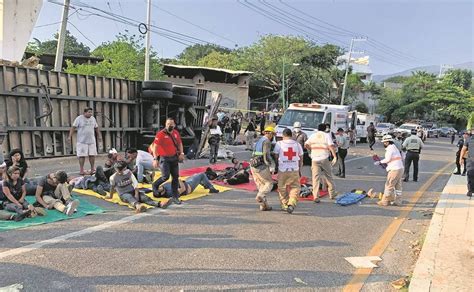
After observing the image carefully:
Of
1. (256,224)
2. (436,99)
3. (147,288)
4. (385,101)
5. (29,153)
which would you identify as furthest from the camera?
(385,101)

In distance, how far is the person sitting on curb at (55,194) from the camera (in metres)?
7.50

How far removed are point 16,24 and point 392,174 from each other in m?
14.8

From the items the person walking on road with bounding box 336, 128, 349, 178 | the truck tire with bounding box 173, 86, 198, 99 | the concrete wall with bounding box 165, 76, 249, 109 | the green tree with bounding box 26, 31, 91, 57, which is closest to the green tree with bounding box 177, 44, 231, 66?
the green tree with bounding box 26, 31, 91, 57

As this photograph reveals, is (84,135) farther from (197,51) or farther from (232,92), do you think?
(197,51)

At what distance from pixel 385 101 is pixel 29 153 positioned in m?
65.9

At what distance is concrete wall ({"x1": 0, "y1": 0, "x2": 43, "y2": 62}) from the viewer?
1658 centimetres

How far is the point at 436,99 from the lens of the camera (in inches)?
2584

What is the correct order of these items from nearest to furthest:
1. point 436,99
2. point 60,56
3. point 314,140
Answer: point 314,140 < point 60,56 < point 436,99

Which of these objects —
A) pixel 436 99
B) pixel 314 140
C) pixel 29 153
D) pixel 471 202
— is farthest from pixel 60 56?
Result: pixel 436 99

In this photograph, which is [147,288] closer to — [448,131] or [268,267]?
[268,267]

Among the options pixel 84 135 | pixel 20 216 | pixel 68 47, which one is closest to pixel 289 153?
pixel 20 216

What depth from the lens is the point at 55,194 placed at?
25.6 feet

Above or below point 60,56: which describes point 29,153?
below

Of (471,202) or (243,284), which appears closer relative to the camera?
(243,284)
